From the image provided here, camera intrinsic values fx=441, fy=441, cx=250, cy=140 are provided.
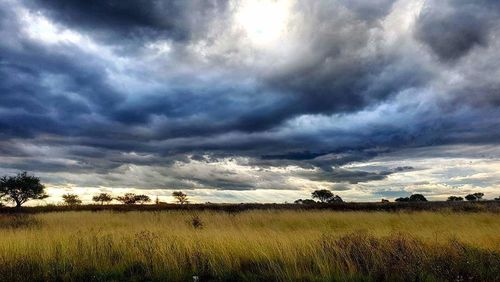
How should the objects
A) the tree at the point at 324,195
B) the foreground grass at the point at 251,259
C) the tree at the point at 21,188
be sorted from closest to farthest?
the foreground grass at the point at 251,259
the tree at the point at 21,188
the tree at the point at 324,195

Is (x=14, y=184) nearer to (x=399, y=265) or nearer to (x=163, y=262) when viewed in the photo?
(x=163, y=262)

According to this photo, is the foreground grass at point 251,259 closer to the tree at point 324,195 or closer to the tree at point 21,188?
the tree at point 21,188

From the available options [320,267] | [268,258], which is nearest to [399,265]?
[320,267]

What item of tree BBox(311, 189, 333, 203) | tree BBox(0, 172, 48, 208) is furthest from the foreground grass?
tree BBox(311, 189, 333, 203)

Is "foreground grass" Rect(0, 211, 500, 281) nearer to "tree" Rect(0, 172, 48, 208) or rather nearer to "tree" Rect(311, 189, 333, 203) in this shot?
"tree" Rect(0, 172, 48, 208)

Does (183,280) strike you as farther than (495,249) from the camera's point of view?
No

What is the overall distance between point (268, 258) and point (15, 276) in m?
6.40

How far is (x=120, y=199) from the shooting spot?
94.1 metres

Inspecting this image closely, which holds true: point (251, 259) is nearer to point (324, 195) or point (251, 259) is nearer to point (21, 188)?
point (21, 188)

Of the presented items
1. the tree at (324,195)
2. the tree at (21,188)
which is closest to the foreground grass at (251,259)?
the tree at (21,188)

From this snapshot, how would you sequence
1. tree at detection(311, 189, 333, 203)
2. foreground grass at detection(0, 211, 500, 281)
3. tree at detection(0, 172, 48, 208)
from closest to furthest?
foreground grass at detection(0, 211, 500, 281) → tree at detection(0, 172, 48, 208) → tree at detection(311, 189, 333, 203)

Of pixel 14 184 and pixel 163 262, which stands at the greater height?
pixel 14 184

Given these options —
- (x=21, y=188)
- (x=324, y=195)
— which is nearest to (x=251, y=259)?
(x=21, y=188)

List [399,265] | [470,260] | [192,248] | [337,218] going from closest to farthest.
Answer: [399,265] < [470,260] < [192,248] < [337,218]
